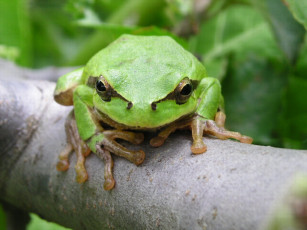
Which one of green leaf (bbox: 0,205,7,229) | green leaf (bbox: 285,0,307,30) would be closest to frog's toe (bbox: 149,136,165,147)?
green leaf (bbox: 285,0,307,30)

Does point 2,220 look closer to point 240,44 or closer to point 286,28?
point 286,28

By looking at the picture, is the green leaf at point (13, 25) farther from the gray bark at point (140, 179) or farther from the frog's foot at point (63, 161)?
the frog's foot at point (63, 161)

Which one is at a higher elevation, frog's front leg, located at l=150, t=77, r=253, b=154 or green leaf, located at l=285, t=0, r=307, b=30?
green leaf, located at l=285, t=0, r=307, b=30

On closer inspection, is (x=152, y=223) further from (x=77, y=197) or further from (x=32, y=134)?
(x=32, y=134)

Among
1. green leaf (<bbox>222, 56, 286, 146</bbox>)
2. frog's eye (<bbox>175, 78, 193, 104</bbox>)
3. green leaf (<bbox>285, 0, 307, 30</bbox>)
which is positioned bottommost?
green leaf (<bbox>222, 56, 286, 146</bbox>)

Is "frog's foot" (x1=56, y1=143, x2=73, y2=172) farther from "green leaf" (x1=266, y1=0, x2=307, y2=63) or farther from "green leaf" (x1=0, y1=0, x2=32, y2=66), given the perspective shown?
"green leaf" (x1=0, y1=0, x2=32, y2=66)
